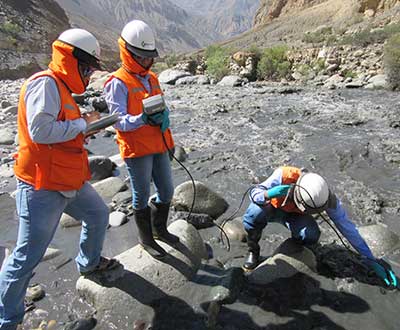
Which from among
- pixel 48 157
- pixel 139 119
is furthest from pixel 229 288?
pixel 48 157

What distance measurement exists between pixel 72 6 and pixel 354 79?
14915 centimetres

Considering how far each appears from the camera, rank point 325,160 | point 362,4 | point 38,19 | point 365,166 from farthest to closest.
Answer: point 38,19 < point 362,4 < point 325,160 < point 365,166

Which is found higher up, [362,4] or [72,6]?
A: [72,6]

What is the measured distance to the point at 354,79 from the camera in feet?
55.5

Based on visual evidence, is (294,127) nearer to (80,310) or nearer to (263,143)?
(263,143)

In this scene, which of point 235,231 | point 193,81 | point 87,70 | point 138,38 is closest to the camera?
point 87,70

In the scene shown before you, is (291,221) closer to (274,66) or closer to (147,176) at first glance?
(147,176)

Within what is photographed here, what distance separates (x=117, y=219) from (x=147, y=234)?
142 centimetres

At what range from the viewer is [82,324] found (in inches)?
126

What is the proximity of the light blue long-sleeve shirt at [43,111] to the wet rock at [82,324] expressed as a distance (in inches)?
61.8

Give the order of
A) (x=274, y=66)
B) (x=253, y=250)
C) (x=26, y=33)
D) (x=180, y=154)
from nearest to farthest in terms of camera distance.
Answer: (x=253, y=250)
(x=180, y=154)
(x=274, y=66)
(x=26, y=33)

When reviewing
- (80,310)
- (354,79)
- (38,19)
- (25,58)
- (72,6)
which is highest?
(72,6)

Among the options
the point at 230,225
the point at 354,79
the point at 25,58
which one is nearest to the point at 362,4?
the point at 354,79

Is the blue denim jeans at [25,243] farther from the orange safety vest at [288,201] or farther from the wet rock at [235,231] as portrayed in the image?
the wet rock at [235,231]
